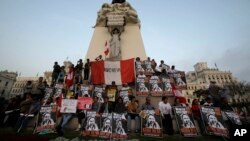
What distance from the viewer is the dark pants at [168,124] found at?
289 inches

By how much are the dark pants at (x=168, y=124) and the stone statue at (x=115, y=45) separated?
24.8 ft

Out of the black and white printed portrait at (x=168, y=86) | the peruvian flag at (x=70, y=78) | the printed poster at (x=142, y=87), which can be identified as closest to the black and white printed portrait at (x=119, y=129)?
the printed poster at (x=142, y=87)

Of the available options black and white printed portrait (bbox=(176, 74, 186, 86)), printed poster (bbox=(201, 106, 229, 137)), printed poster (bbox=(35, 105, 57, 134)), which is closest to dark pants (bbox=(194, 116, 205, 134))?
printed poster (bbox=(201, 106, 229, 137))

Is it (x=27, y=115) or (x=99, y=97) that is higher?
(x=99, y=97)

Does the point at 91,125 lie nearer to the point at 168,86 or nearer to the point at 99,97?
the point at 99,97

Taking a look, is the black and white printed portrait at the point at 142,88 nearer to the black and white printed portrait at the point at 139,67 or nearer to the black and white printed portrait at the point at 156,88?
the black and white printed portrait at the point at 156,88

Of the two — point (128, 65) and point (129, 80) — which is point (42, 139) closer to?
point (129, 80)

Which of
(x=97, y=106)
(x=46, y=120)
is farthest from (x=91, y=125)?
(x=46, y=120)

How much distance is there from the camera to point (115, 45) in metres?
14.5

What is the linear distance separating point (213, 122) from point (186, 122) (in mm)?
1080

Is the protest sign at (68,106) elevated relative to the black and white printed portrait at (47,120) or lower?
elevated

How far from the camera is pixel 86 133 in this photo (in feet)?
22.1

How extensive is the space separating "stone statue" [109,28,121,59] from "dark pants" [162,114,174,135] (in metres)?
7.56

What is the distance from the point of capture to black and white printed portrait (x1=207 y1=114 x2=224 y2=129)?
695cm
